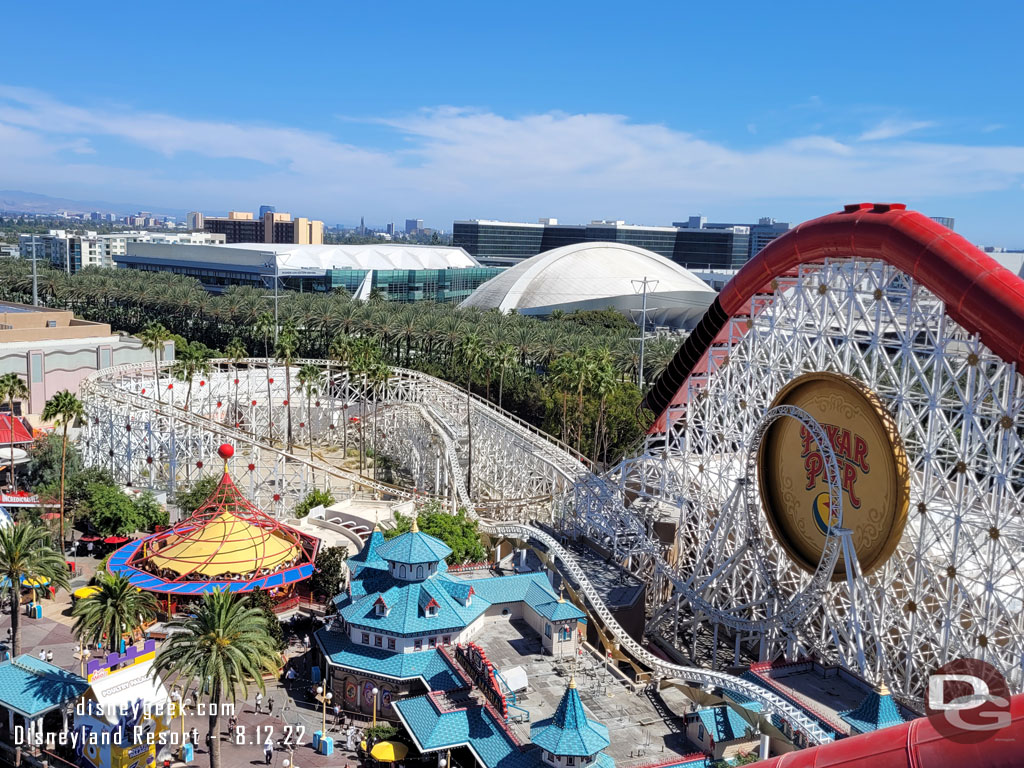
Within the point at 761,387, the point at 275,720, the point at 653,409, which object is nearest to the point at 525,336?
the point at 653,409

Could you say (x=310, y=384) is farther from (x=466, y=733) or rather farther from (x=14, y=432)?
(x=466, y=733)

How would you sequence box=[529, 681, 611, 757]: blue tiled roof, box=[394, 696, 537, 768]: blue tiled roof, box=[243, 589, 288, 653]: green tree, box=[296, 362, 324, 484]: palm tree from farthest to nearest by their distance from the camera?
box=[296, 362, 324, 484]: palm tree → box=[243, 589, 288, 653]: green tree → box=[394, 696, 537, 768]: blue tiled roof → box=[529, 681, 611, 757]: blue tiled roof

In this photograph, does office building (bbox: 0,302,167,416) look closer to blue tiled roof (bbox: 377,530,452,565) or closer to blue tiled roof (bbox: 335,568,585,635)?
blue tiled roof (bbox: 335,568,585,635)

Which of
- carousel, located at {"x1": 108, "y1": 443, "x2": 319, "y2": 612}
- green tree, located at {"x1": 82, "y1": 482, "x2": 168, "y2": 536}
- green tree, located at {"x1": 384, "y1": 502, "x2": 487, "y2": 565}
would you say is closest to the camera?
carousel, located at {"x1": 108, "y1": 443, "x2": 319, "y2": 612}

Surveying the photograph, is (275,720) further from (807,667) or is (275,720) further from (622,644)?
(807,667)

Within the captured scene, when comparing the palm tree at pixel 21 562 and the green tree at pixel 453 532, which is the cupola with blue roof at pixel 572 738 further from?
the palm tree at pixel 21 562

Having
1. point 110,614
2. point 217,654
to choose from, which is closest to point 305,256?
point 110,614

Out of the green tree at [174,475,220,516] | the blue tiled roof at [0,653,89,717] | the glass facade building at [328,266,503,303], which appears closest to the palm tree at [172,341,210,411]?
the green tree at [174,475,220,516]
